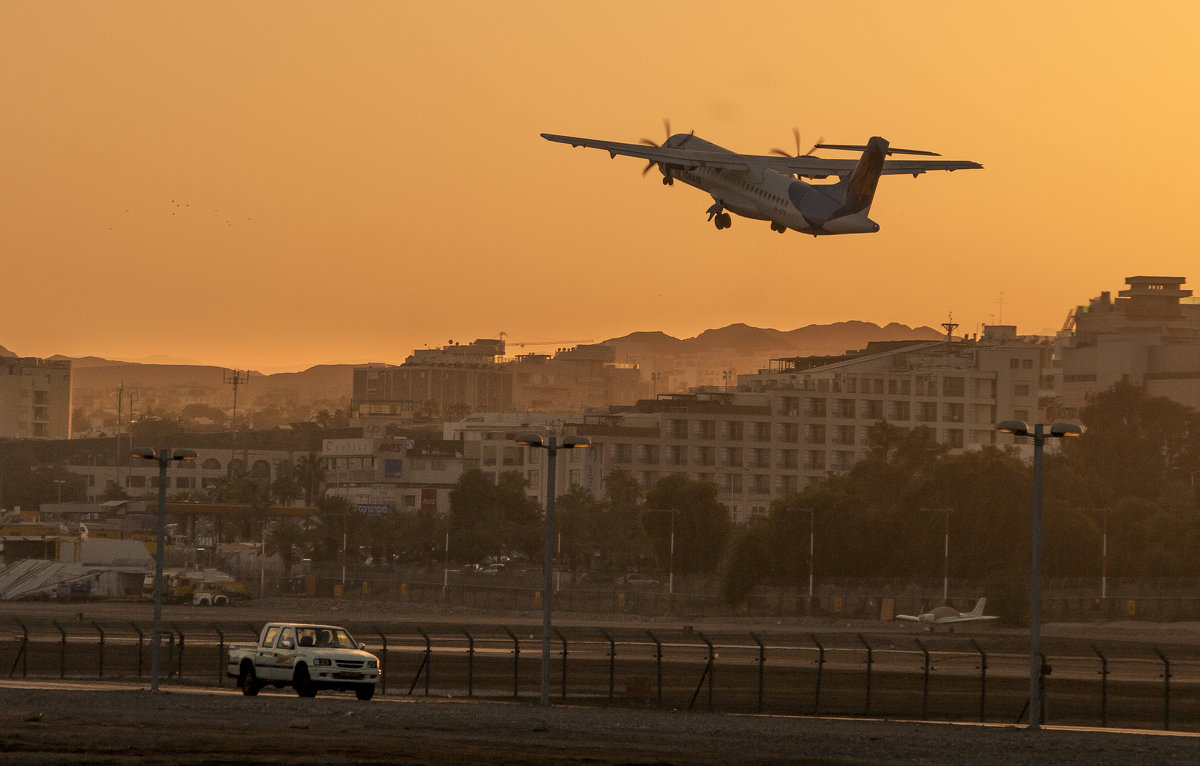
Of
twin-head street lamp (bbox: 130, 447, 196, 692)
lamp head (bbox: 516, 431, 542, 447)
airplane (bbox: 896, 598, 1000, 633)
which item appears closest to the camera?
twin-head street lamp (bbox: 130, 447, 196, 692)

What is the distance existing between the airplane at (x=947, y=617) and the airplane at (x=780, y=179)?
31.2 m

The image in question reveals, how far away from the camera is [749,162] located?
83.1m

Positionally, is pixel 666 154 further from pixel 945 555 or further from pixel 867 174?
pixel 945 555

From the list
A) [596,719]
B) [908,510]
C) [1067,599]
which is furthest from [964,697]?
[908,510]

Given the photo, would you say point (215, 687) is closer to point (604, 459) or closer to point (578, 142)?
point (578, 142)

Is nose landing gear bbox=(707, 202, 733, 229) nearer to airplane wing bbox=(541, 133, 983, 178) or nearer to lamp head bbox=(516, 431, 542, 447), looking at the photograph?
airplane wing bbox=(541, 133, 983, 178)

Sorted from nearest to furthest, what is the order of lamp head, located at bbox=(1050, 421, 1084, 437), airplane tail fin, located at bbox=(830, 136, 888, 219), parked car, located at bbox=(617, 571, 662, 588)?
lamp head, located at bbox=(1050, 421, 1084, 437) → airplane tail fin, located at bbox=(830, 136, 888, 219) → parked car, located at bbox=(617, 571, 662, 588)

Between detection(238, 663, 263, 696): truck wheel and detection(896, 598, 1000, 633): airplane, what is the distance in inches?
2538

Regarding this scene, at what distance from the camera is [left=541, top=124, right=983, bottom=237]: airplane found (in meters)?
79.6

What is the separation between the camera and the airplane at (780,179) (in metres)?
79.6

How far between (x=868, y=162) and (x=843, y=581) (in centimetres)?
4906

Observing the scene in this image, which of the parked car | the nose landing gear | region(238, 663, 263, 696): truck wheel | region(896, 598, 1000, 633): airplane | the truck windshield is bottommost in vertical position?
the parked car

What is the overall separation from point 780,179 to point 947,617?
3807 cm

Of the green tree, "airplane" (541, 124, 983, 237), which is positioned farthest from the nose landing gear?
the green tree
